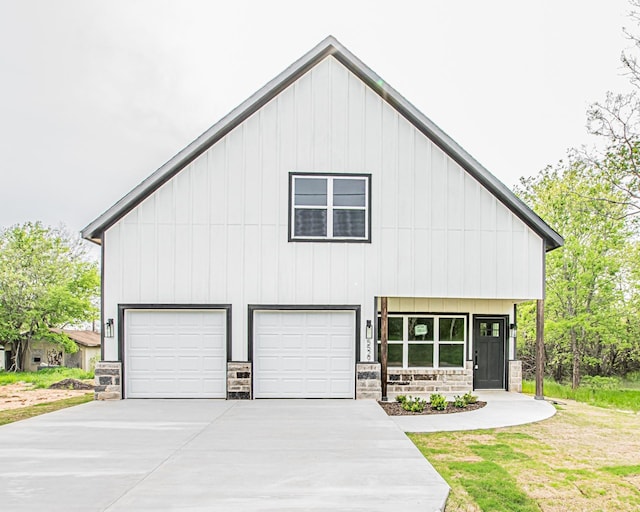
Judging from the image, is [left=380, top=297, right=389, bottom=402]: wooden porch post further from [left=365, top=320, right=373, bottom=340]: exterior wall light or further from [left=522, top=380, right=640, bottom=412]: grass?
[left=522, top=380, right=640, bottom=412]: grass

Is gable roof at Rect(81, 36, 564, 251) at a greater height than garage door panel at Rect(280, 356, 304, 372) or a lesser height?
greater

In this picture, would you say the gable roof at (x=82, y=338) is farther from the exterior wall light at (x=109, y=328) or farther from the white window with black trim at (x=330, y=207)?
the white window with black trim at (x=330, y=207)

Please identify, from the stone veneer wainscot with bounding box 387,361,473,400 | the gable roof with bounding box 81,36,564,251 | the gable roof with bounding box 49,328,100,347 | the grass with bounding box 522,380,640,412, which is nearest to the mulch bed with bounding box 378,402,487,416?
the stone veneer wainscot with bounding box 387,361,473,400

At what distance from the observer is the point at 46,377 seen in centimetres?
1897

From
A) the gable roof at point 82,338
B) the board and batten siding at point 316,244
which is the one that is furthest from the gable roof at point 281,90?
the gable roof at point 82,338

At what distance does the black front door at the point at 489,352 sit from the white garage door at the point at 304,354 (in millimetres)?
4250

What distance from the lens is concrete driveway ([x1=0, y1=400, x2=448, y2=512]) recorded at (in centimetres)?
453

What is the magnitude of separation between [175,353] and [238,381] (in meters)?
1.54

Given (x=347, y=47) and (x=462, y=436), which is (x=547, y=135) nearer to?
(x=347, y=47)

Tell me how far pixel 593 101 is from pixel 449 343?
24.2 feet

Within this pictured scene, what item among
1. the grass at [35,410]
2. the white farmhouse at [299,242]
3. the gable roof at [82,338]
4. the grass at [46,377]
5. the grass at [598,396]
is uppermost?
the white farmhouse at [299,242]

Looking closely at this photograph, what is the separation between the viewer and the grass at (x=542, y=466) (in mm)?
5285

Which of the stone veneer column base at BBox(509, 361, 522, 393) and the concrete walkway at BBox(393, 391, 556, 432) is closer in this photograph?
the concrete walkway at BBox(393, 391, 556, 432)

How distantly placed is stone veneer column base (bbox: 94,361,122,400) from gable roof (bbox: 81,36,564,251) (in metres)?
2.81
